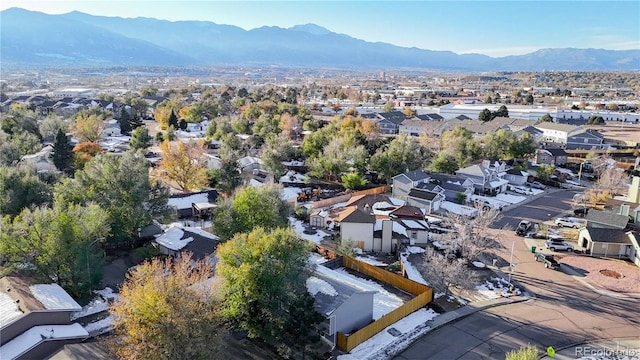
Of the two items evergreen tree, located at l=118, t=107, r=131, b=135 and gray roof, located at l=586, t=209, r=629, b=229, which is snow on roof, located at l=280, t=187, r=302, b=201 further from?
evergreen tree, located at l=118, t=107, r=131, b=135

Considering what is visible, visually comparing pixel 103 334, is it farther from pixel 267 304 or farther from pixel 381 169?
pixel 381 169

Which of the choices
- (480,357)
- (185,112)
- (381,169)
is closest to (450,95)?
(185,112)

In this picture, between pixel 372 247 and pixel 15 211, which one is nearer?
pixel 15 211

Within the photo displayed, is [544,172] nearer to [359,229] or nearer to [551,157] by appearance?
[551,157]

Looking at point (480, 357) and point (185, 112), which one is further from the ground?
point (185, 112)

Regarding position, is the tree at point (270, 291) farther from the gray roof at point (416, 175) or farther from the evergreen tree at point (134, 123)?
the evergreen tree at point (134, 123)

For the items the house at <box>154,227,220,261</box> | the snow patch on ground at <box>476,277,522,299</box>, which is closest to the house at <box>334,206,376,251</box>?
the snow patch on ground at <box>476,277,522,299</box>
